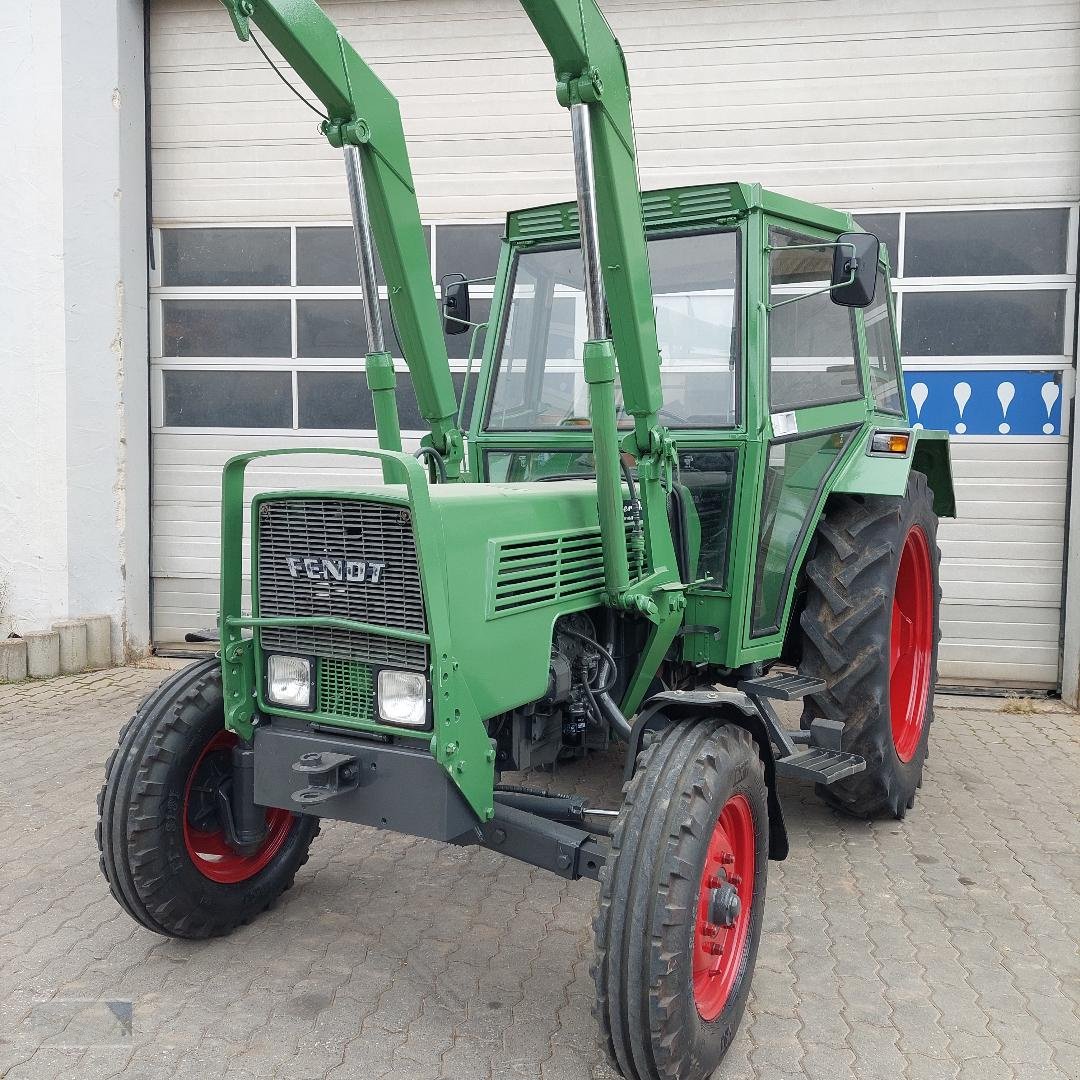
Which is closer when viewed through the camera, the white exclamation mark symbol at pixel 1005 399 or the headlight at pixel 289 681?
the headlight at pixel 289 681

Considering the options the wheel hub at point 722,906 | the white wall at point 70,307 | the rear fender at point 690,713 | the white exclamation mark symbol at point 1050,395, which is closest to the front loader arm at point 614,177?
the rear fender at point 690,713

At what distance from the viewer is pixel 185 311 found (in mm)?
7398

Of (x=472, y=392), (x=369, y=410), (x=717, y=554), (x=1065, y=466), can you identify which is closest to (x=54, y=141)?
(x=369, y=410)

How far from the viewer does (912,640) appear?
4.82 m

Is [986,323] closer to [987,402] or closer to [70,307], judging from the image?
[987,402]

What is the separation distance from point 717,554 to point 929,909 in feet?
4.37

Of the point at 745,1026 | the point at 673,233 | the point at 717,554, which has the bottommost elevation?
the point at 745,1026

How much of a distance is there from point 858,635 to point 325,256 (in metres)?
4.68

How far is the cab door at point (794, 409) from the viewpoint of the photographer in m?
3.71

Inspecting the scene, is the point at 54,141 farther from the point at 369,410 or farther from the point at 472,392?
the point at 472,392

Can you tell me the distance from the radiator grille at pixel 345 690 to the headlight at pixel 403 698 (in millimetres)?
45

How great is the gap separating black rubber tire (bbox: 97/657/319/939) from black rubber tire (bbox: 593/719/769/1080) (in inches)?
51.9

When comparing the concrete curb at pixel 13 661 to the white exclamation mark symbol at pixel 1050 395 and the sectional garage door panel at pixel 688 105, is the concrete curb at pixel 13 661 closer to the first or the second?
the sectional garage door panel at pixel 688 105

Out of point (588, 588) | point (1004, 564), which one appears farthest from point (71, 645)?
point (1004, 564)
